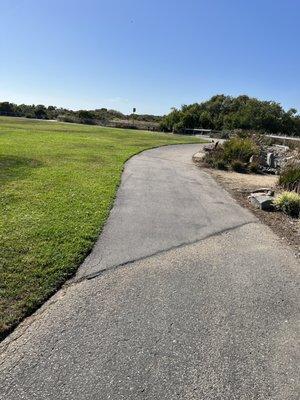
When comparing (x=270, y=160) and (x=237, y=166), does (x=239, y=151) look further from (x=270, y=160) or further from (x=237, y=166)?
(x=237, y=166)

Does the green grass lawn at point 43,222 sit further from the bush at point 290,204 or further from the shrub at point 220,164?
the shrub at point 220,164

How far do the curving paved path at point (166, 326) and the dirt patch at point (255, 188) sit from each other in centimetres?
81

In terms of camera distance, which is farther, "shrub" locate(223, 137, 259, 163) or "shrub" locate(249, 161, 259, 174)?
"shrub" locate(223, 137, 259, 163)

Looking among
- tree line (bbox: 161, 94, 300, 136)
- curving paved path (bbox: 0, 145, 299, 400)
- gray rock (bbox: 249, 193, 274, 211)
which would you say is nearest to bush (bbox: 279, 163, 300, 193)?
gray rock (bbox: 249, 193, 274, 211)

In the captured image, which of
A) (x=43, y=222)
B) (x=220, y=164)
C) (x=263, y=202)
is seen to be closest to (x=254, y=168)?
(x=220, y=164)

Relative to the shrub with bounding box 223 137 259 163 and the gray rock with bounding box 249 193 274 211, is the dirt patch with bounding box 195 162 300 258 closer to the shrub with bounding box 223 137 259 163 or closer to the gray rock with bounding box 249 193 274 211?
the gray rock with bounding box 249 193 274 211

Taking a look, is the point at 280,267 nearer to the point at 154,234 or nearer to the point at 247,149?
the point at 154,234

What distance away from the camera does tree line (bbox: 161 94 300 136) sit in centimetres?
5922

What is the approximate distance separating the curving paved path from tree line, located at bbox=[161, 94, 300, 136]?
168 feet

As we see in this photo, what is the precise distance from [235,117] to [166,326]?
59.6m

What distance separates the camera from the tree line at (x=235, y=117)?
2331 inches

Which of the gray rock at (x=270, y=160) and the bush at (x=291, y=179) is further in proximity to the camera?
the gray rock at (x=270, y=160)

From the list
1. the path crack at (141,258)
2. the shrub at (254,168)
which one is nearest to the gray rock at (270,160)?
the shrub at (254,168)

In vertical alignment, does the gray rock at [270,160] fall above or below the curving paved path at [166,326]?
below
